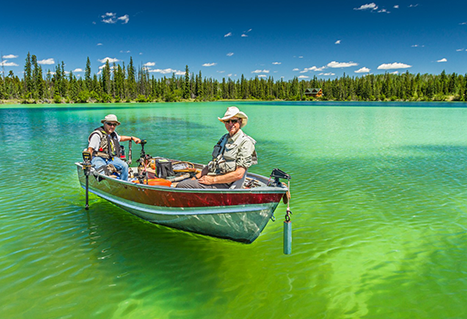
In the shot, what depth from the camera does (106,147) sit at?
28.2 ft

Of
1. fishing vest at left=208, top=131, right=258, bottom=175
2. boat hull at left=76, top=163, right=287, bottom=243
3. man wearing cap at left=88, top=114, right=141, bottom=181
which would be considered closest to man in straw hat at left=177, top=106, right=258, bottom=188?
fishing vest at left=208, top=131, right=258, bottom=175

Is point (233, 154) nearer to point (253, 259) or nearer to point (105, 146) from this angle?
point (253, 259)

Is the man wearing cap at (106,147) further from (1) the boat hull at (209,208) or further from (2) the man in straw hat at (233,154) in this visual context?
(2) the man in straw hat at (233,154)

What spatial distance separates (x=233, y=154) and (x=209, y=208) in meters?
1.16

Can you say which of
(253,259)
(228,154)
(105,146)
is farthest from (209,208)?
(105,146)

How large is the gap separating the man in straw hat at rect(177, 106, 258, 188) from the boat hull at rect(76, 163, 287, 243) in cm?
37

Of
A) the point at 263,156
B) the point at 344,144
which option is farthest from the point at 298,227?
the point at 344,144

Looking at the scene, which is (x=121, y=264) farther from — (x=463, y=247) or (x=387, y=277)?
(x=463, y=247)

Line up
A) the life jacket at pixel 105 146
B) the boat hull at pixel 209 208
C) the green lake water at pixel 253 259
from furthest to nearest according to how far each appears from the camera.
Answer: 1. the life jacket at pixel 105 146
2. the boat hull at pixel 209 208
3. the green lake water at pixel 253 259

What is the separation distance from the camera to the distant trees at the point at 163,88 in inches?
4567

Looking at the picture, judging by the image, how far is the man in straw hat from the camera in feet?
18.6

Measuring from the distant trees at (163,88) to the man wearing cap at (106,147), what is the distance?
391ft

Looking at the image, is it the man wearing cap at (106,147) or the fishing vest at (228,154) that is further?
the man wearing cap at (106,147)

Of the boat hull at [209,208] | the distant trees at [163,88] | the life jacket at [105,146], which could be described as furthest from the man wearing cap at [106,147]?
the distant trees at [163,88]
